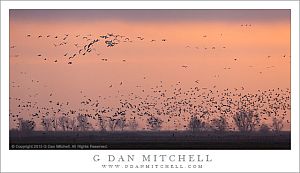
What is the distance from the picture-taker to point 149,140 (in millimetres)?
11789

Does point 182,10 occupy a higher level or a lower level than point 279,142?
higher

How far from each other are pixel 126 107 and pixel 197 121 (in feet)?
3.27

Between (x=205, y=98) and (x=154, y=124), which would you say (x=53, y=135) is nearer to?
(x=154, y=124)

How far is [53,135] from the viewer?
11.9 metres

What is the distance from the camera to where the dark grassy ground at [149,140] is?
1171 centimetres

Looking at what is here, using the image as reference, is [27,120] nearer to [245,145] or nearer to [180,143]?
[180,143]

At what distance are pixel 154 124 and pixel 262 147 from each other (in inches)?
58.4

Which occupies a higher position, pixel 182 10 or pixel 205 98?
pixel 182 10

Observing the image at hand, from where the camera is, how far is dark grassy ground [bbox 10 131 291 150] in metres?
11.7

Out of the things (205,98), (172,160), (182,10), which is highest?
(182,10)

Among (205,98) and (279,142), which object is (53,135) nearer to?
(205,98)
